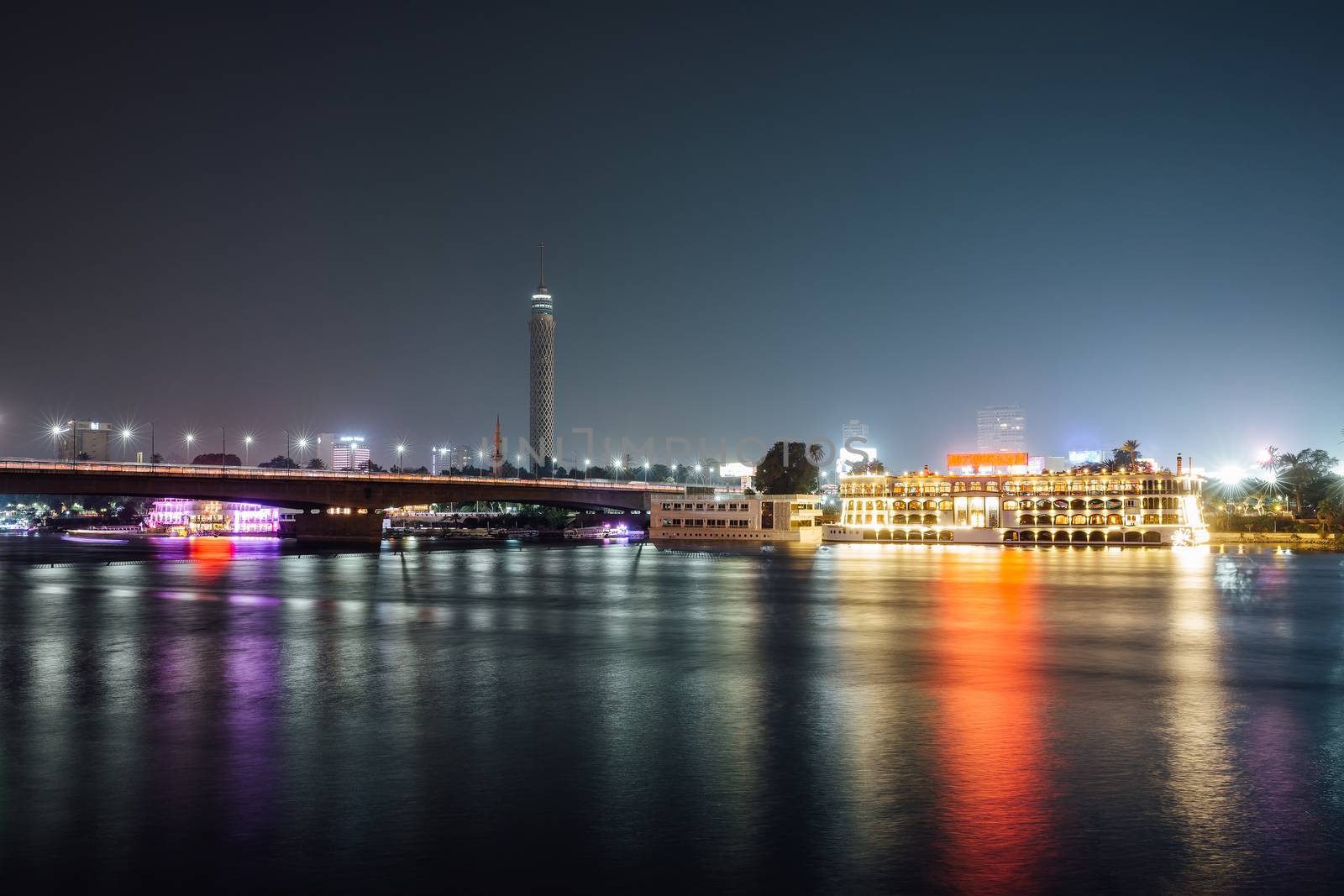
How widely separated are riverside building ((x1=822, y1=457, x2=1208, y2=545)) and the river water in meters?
133

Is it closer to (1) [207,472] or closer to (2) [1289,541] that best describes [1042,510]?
(2) [1289,541]

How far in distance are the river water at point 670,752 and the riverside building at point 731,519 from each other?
130m

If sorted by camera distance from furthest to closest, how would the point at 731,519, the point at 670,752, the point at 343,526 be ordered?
1. the point at 731,519
2. the point at 343,526
3. the point at 670,752

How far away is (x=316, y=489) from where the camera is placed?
128 metres

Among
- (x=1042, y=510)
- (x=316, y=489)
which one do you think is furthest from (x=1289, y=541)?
(x=316, y=489)

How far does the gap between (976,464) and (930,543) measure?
64.3ft

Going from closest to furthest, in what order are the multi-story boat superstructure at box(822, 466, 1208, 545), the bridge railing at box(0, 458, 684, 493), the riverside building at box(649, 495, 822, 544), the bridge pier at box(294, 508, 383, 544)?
1. the bridge railing at box(0, 458, 684, 493)
2. the bridge pier at box(294, 508, 383, 544)
3. the multi-story boat superstructure at box(822, 466, 1208, 545)
4. the riverside building at box(649, 495, 822, 544)

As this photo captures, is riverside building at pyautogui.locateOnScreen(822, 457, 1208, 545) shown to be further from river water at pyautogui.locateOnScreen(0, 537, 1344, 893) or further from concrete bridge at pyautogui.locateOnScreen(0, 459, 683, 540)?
river water at pyautogui.locateOnScreen(0, 537, 1344, 893)

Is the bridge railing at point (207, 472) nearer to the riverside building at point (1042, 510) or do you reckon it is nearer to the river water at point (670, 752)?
the river water at point (670, 752)

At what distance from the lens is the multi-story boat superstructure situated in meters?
176

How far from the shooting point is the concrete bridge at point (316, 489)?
10381 cm

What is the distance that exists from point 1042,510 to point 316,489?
128663 millimetres

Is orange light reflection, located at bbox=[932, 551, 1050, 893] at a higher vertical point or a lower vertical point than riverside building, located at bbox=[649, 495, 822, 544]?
higher

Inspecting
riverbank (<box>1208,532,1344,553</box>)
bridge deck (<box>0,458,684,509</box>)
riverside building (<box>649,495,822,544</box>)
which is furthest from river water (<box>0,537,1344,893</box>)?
riverbank (<box>1208,532,1344,553</box>)
